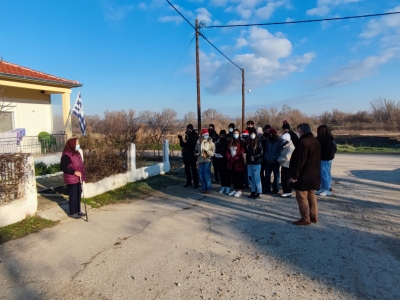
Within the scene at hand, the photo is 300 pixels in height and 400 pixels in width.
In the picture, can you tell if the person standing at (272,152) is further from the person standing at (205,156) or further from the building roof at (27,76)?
the building roof at (27,76)

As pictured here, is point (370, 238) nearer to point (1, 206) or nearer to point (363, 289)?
point (363, 289)

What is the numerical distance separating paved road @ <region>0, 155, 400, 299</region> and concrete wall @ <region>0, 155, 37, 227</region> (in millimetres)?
719

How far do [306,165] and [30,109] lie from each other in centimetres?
1290

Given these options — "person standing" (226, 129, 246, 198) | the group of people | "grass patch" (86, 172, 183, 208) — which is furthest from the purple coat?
"person standing" (226, 129, 246, 198)

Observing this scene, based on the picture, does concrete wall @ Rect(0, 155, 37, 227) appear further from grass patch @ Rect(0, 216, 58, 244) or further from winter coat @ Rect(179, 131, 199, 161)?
winter coat @ Rect(179, 131, 199, 161)

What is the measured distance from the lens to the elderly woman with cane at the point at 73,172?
5809 mm

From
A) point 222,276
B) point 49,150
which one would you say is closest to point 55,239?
point 222,276

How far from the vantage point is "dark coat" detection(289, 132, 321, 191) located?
5.18 metres

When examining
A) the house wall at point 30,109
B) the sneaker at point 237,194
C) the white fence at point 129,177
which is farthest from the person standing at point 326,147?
the house wall at point 30,109

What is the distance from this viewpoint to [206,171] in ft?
26.2

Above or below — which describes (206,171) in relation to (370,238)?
above

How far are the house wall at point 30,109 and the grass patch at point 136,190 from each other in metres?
7.14

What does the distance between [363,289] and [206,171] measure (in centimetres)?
512

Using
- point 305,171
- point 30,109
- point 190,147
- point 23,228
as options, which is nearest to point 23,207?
point 23,228
